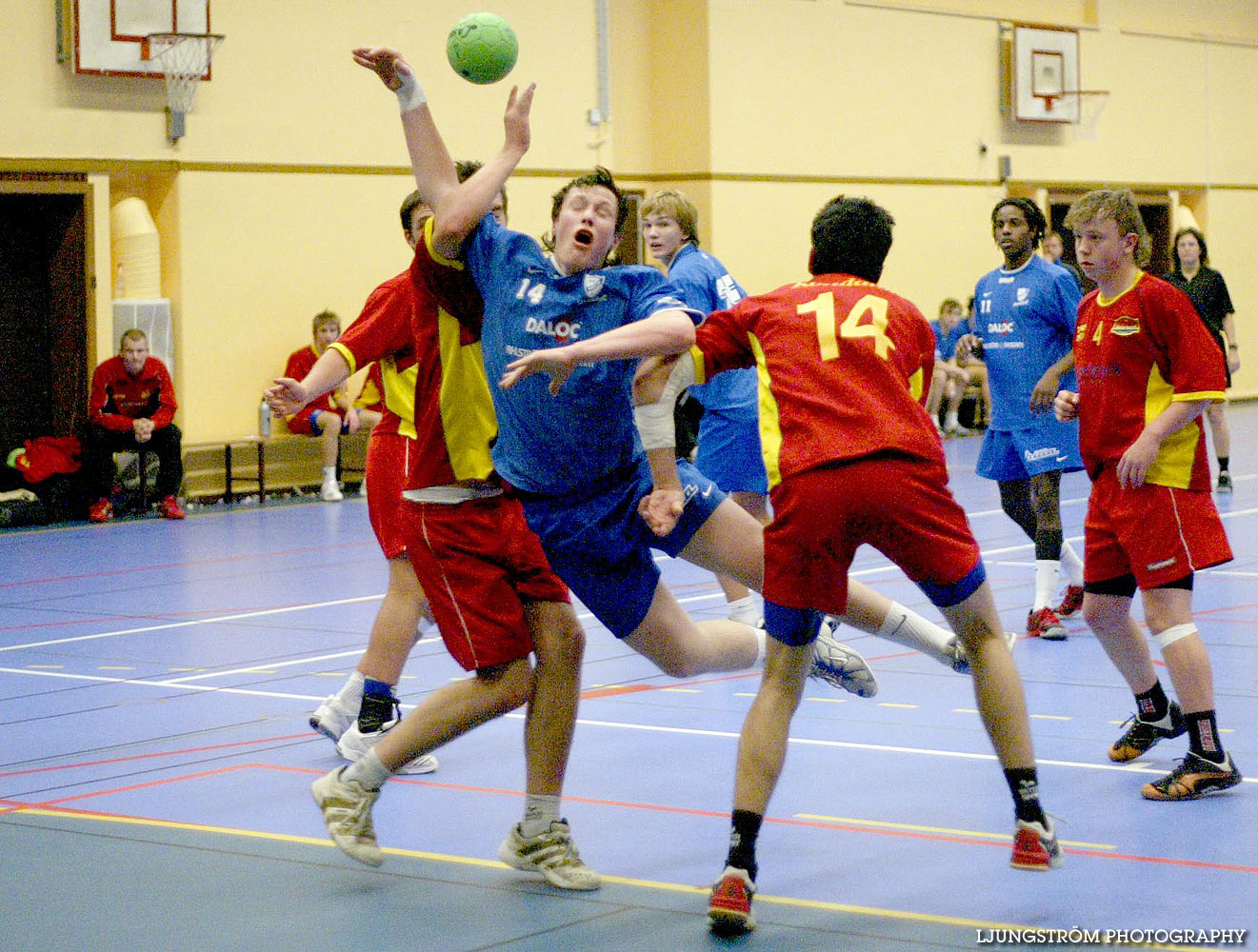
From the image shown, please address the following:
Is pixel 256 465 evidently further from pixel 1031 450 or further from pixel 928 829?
pixel 928 829

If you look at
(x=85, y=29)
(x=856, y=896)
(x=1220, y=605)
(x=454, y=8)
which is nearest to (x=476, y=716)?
(x=856, y=896)

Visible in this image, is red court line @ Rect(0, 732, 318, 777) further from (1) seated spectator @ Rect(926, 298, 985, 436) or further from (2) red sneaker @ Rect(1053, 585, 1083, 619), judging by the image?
(1) seated spectator @ Rect(926, 298, 985, 436)

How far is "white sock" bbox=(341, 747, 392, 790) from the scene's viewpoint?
436 centimetres

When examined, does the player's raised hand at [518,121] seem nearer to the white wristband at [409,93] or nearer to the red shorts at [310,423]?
the white wristband at [409,93]

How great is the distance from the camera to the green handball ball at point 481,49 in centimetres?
587

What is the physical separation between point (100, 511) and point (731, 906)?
11391 millimetres

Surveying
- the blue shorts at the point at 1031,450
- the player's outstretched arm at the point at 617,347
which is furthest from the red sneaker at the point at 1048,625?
the player's outstretched arm at the point at 617,347

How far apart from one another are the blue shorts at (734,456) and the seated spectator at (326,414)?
840cm

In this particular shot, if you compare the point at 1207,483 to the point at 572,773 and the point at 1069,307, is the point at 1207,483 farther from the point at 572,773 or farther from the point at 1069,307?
the point at 1069,307

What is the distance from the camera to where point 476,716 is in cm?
433

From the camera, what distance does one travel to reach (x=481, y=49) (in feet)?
19.2

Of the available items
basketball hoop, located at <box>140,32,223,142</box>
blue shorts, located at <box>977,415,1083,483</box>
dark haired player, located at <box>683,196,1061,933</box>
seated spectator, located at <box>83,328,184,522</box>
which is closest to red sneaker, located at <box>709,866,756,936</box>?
dark haired player, located at <box>683,196,1061,933</box>

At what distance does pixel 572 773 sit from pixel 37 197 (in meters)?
11.4

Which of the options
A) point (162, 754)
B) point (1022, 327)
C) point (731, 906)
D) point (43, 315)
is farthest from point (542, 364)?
point (43, 315)
